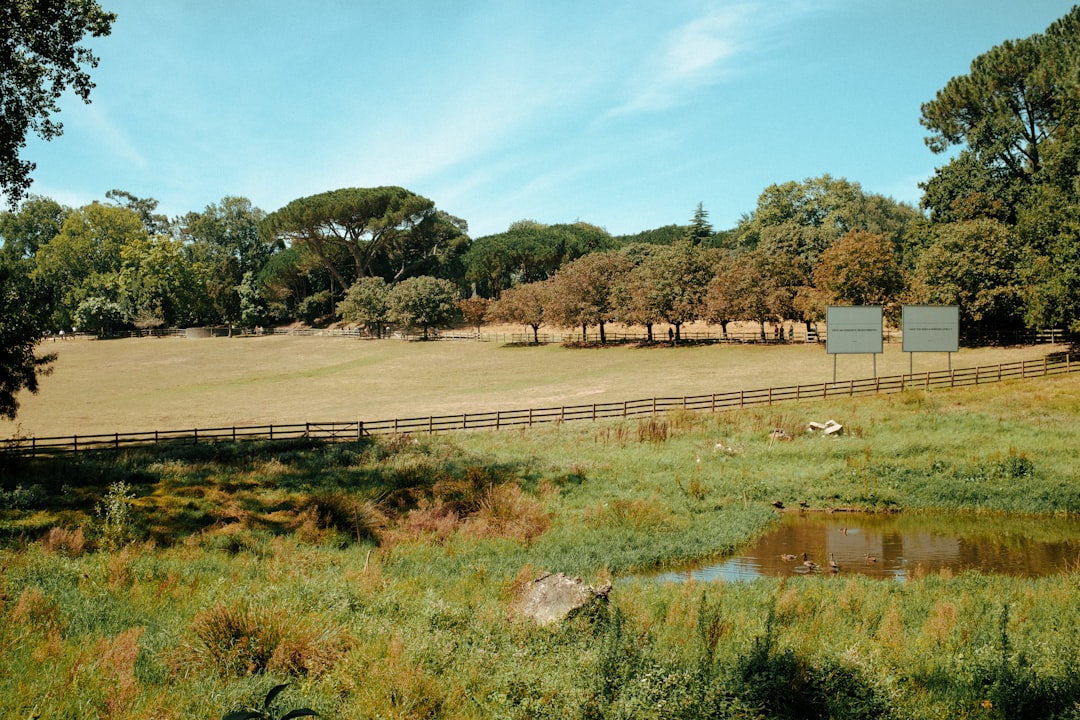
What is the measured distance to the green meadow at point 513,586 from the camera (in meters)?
7.71

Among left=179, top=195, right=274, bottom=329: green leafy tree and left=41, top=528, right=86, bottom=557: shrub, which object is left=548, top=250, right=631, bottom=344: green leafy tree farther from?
left=41, top=528, right=86, bottom=557: shrub

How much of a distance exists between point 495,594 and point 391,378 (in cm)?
5814

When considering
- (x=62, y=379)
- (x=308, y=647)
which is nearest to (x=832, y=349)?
(x=308, y=647)

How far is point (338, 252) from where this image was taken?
408 feet

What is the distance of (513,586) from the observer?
13227 mm

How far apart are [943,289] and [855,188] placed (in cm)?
5718

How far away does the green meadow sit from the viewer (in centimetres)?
771

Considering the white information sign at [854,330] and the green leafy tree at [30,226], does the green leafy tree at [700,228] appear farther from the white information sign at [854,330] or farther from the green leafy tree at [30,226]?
the green leafy tree at [30,226]

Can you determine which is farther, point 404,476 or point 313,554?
point 404,476

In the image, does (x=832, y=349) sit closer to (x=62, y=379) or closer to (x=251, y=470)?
(x=251, y=470)

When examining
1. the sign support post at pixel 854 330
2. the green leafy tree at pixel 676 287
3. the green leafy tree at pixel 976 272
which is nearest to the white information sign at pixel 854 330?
the sign support post at pixel 854 330

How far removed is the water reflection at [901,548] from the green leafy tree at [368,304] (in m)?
89.7

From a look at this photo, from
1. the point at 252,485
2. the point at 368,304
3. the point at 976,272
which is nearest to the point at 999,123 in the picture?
the point at 976,272

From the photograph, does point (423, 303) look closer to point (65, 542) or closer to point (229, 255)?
point (229, 255)
